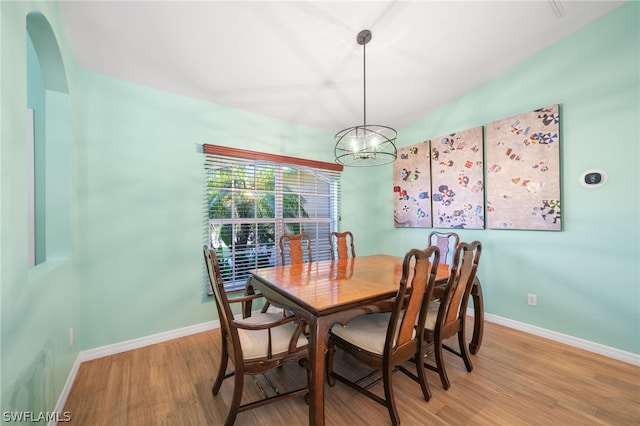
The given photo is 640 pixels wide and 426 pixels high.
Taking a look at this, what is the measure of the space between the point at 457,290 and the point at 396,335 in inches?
24.5

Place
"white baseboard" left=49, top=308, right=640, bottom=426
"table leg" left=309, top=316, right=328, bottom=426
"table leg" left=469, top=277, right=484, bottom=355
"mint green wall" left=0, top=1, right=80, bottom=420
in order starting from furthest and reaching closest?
"table leg" left=469, top=277, right=484, bottom=355
"white baseboard" left=49, top=308, right=640, bottom=426
"table leg" left=309, top=316, right=328, bottom=426
"mint green wall" left=0, top=1, right=80, bottom=420

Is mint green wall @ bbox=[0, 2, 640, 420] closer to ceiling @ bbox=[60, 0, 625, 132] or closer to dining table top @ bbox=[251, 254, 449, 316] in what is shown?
ceiling @ bbox=[60, 0, 625, 132]

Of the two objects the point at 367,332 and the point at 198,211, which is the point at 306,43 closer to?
the point at 198,211

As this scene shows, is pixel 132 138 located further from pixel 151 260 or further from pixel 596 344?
pixel 596 344

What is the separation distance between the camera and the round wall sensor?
2265mm

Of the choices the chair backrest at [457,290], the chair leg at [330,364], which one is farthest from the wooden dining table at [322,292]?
the chair leg at [330,364]

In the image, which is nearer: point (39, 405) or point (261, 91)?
point (39, 405)

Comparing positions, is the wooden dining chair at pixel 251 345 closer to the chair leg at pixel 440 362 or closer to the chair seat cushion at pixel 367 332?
the chair seat cushion at pixel 367 332

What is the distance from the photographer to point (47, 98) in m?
1.79

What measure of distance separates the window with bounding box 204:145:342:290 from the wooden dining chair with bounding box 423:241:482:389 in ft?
6.92

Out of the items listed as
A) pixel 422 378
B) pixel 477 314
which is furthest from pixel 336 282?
pixel 477 314

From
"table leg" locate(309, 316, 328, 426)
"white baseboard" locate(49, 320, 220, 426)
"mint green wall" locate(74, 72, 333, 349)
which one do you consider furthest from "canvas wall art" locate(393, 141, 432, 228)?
"white baseboard" locate(49, 320, 220, 426)

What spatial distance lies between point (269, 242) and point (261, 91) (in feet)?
6.10

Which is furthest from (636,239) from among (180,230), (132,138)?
(132,138)
